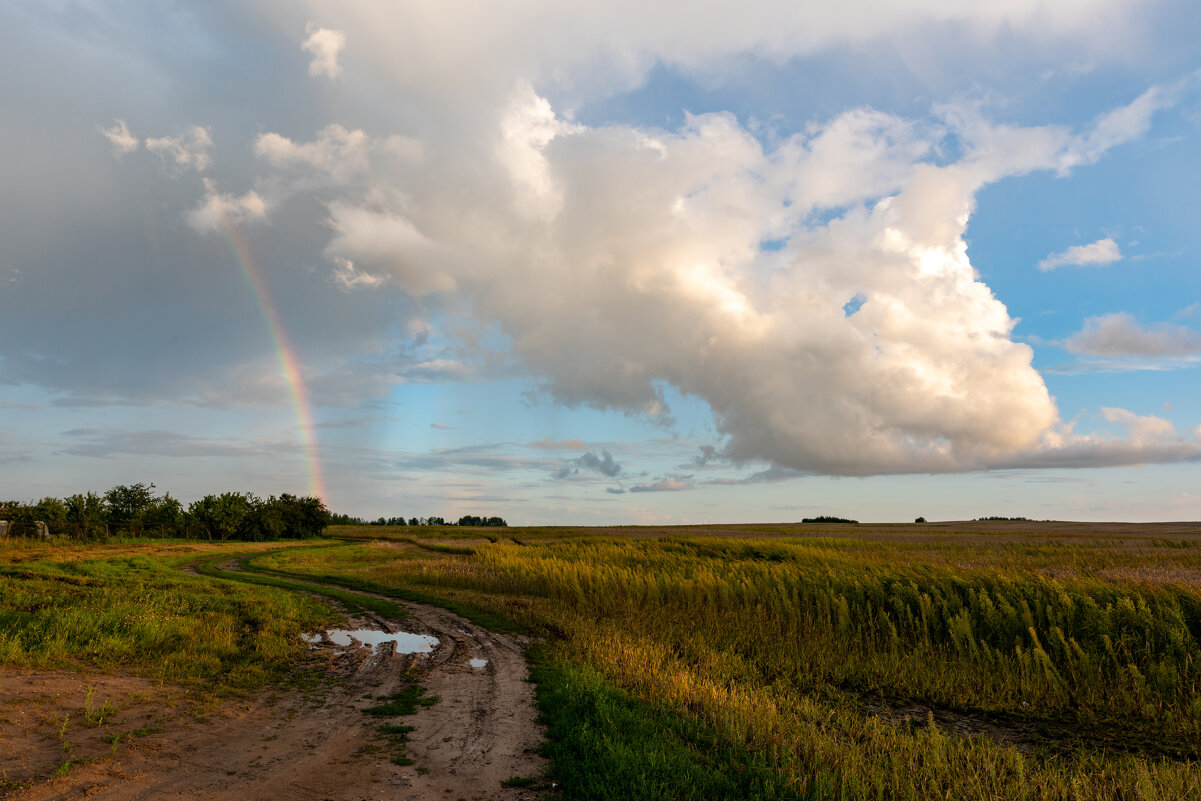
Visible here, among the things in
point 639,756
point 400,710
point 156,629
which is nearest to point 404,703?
point 400,710

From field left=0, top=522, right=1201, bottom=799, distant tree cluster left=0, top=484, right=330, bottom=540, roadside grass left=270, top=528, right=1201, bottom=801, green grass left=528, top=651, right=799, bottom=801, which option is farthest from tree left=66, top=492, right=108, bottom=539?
green grass left=528, top=651, right=799, bottom=801

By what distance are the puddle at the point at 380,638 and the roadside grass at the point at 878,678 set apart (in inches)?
143

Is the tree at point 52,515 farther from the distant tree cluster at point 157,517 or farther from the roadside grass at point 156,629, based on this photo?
the roadside grass at point 156,629

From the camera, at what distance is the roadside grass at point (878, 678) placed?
330 inches

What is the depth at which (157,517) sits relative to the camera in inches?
3433

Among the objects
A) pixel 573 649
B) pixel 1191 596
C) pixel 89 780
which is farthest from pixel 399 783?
pixel 1191 596

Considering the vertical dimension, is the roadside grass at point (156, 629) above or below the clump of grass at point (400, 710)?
above

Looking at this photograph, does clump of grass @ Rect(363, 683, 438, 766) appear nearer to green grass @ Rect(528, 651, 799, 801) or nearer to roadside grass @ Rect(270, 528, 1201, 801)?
green grass @ Rect(528, 651, 799, 801)

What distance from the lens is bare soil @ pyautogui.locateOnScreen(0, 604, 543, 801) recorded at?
7.67m

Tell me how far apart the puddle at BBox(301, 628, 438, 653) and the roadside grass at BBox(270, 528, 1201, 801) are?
11.9ft

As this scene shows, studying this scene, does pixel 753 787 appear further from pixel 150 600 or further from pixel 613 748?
pixel 150 600

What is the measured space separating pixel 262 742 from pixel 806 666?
12.4m

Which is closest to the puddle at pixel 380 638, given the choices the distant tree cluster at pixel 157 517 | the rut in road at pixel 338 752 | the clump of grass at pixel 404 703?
the rut in road at pixel 338 752

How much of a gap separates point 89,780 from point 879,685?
594 inches
